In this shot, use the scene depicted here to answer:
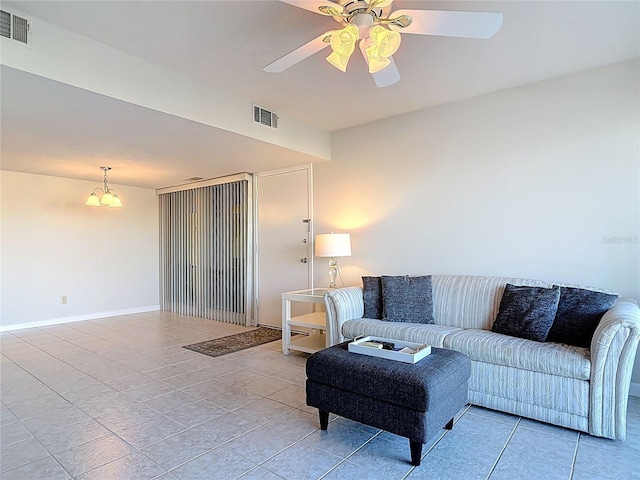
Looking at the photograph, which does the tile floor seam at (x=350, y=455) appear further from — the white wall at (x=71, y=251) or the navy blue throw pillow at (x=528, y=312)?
the white wall at (x=71, y=251)

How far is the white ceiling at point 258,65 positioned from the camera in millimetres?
2242

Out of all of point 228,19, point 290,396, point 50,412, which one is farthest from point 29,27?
point 290,396

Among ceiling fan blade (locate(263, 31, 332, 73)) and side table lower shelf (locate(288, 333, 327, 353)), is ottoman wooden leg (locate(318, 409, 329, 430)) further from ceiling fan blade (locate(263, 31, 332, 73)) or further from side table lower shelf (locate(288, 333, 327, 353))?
ceiling fan blade (locate(263, 31, 332, 73))

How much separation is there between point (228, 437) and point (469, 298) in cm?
219

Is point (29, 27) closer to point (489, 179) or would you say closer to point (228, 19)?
point (228, 19)

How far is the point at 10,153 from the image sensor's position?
4.19 m

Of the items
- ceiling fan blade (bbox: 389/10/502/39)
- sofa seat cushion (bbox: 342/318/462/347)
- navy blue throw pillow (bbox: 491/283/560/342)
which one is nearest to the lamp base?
sofa seat cushion (bbox: 342/318/462/347)

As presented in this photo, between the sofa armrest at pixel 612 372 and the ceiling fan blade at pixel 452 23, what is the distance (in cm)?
177

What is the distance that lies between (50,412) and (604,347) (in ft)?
11.8

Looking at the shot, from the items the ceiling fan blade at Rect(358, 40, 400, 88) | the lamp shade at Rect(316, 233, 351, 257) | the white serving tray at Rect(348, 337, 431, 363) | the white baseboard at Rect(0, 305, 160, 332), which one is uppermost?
the ceiling fan blade at Rect(358, 40, 400, 88)

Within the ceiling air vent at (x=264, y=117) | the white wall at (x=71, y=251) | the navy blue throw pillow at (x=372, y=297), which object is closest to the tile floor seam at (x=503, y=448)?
the navy blue throw pillow at (x=372, y=297)

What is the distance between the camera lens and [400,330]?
3010 mm

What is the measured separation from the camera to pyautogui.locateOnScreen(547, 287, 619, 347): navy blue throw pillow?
98.2 inches

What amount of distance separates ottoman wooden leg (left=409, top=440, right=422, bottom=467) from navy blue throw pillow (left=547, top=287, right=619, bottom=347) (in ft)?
4.42
